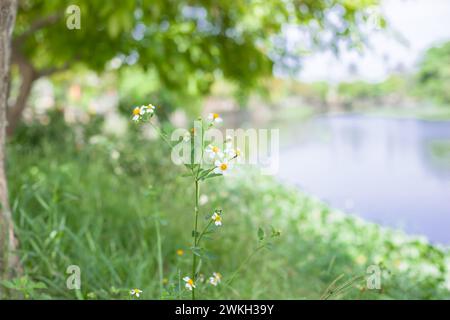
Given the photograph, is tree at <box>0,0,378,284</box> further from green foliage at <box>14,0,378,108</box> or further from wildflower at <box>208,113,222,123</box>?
wildflower at <box>208,113,222,123</box>

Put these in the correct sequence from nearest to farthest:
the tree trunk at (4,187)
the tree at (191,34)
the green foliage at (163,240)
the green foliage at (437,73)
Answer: the tree trunk at (4,187), the green foliage at (163,240), the tree at (191,34), the green foliage at (437,73)

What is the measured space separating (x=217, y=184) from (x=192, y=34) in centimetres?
116

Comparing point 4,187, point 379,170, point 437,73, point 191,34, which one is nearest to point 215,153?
point 4,187

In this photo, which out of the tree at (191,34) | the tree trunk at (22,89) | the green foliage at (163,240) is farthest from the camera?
the tree trunk at (22,89)

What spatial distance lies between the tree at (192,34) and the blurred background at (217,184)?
0.05 feet

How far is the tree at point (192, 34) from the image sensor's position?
11.1 feet

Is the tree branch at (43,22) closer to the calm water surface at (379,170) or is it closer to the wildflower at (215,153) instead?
the wildflower at (215,153)

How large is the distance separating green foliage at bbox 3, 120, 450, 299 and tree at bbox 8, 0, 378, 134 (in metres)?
0.75

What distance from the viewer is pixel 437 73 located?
20.4ft

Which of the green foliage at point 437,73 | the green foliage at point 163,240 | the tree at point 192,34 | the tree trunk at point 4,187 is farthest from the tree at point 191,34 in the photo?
the green foliage at point 437,73

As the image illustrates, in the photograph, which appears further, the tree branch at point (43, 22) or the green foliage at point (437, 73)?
the green foliage at point (437, 73)

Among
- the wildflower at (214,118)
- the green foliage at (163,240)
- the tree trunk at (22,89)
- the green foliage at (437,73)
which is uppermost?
the green foliage at (437,73)
